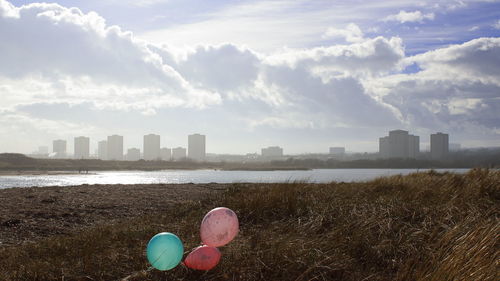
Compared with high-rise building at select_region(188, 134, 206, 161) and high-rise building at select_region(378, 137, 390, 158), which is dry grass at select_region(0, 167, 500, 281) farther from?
high-rise building at select_region(188, 134, 206, 161)

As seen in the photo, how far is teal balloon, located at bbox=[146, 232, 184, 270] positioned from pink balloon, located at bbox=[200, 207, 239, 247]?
1.36 feet

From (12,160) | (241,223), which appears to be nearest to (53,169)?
(12,160)

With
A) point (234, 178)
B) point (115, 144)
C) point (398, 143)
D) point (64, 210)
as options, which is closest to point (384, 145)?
point (398, 143)

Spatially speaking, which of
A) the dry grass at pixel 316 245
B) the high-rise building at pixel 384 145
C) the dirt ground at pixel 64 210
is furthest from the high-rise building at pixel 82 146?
the dry grass at pixel 316 245

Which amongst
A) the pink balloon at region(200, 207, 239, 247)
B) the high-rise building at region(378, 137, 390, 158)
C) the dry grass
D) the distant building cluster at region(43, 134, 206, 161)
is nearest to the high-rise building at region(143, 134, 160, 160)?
the distant building cluster at region(43, 134, 206, 161)

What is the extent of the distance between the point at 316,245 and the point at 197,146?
16196cm

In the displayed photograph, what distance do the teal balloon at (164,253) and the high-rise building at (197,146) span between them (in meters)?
160

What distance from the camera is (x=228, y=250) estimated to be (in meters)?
4.78

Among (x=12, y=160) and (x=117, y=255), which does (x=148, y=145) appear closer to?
(x=12, y=160)

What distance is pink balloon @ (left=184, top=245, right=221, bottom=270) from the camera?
4.21m

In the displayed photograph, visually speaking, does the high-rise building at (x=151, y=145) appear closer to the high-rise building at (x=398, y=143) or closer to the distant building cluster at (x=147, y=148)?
the distant building cluster at (x=147, y=148)

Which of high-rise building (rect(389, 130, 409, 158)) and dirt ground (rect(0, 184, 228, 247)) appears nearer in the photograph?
dirt ground (rect(0, 184, 228, 247))

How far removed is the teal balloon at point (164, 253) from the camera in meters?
4.14

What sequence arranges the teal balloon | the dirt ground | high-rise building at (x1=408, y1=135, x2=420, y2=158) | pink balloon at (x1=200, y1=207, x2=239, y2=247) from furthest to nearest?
high-rise building at (x1=408, y1=135, x2=420, y2=158) < the dirt ground < pink balloon at (x1=200, y1=207, x2=239, y2=247) < the teal balloon
